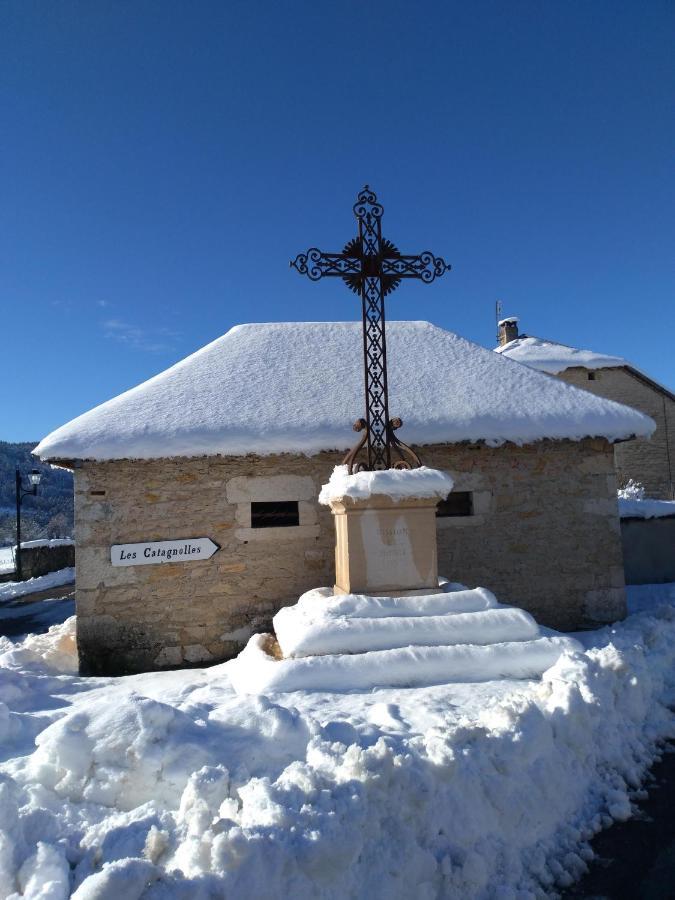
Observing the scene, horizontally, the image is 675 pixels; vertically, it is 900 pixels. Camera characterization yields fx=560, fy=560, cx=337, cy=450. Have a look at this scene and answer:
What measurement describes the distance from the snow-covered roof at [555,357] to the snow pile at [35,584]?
52.0 feet

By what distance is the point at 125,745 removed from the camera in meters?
2.90

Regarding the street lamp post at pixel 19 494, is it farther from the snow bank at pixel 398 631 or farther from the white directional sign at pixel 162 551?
the snow bank at pixel 398 631

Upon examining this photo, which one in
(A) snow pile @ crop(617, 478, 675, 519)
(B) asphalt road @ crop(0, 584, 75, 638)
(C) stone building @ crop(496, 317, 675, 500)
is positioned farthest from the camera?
(C) stone building @ crop(496, 317, 675, 500)

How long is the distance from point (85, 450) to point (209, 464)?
4.39 ft

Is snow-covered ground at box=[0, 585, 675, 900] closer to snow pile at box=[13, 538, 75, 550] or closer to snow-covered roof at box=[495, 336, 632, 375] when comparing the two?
snow-covered roof at box=[495, 336, 632, 375]

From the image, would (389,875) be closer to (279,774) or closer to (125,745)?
(279,774)

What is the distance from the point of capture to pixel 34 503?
47.5 metres

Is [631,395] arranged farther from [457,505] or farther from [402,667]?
[402,667]

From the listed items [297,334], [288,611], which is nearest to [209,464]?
[288,611]

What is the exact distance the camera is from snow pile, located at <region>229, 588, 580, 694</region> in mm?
4195

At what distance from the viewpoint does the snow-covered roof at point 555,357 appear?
19078 millimetres

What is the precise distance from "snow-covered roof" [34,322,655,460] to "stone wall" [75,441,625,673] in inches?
12.9

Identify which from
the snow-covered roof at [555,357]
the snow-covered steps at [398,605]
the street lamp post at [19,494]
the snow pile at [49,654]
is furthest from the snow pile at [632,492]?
the street lamp post at [19,494]

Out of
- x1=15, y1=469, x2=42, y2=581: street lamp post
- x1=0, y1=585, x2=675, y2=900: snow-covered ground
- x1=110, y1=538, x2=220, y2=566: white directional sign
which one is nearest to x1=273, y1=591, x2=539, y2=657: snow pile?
x1=0, y1=585, x2=675, y2=900: snow-covered ground
